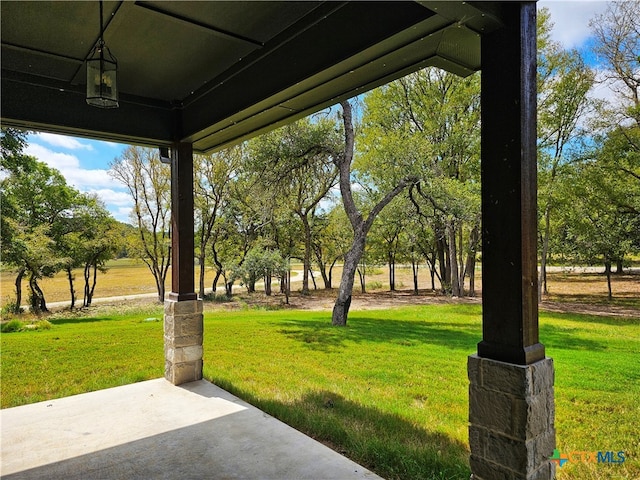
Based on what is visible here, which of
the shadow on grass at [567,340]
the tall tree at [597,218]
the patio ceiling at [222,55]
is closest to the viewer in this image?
the patio ceiling at [222,55]

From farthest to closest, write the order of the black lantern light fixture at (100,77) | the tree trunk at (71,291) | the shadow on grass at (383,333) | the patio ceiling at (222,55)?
the tree trunk at (71,291), the shadow on grass at (383,333), the black lantern light fixture at (100,77), the patio ceiling at (222,55)

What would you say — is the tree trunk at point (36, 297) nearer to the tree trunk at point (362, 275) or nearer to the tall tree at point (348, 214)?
the tall tree at point (348, 214)

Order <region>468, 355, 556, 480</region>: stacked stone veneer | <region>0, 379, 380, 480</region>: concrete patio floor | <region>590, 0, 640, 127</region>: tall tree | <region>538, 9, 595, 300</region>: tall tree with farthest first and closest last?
<region>538, 9, 595, 300</region>: tall tree
<region>590, 0, 640, 127</region>: tall tree
<region>0, 379, 380, 480</region>: concrete patio floor
<region>468, 355, 556, 480</region>: stacked stone veneer

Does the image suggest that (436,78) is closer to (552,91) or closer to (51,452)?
(552,91)

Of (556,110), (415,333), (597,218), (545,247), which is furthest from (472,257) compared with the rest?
(415,333)

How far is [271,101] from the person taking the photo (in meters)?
2.51

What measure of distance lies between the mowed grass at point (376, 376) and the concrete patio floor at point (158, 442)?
0.99ft

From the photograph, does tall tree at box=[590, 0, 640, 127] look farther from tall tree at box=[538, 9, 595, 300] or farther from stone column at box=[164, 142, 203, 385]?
stone column at box=[164, 142, 203, 385]

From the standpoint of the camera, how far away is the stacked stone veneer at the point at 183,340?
11.7 ft

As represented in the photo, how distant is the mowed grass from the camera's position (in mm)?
2664

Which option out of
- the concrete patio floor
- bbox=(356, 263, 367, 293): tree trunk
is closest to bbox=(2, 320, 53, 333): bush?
the concrete patio floor

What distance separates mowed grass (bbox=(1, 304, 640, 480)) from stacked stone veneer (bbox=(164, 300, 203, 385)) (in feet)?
1.15

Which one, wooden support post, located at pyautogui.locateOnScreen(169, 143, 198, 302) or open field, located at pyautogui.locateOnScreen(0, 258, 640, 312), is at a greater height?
wooden support post, located at pyautogui.locateOnScreen(169, 143, 198, 302)

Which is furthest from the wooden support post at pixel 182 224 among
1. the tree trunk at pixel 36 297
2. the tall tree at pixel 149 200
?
the tall tree at pixel 149 200
